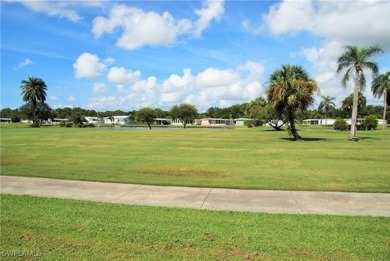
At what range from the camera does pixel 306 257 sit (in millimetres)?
4965

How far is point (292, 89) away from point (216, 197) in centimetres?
2494

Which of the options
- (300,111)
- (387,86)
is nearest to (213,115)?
(387,86)

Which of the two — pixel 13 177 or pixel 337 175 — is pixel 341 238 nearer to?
pixel 337 175

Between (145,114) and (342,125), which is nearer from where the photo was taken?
(342,125)

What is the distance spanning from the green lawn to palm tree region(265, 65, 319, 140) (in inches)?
1010

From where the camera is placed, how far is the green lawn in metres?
5.11

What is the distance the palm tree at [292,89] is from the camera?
31250mm

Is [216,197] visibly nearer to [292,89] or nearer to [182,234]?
[182,234]

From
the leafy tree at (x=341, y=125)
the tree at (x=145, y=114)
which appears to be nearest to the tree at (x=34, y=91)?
the tree at (x=145, y=114)

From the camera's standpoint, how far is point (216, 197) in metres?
8.59

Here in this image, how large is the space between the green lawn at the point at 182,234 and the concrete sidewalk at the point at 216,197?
24.1 inches

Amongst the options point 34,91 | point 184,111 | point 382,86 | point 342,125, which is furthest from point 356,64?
point 34,91

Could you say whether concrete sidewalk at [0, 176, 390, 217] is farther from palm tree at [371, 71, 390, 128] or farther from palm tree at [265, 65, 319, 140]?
palm tree at [371, 71, 390, 128]

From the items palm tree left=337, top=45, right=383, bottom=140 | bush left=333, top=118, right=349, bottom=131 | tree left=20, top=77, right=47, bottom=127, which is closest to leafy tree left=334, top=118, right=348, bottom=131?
bush left=333, top=118, right=349, bottom=131
